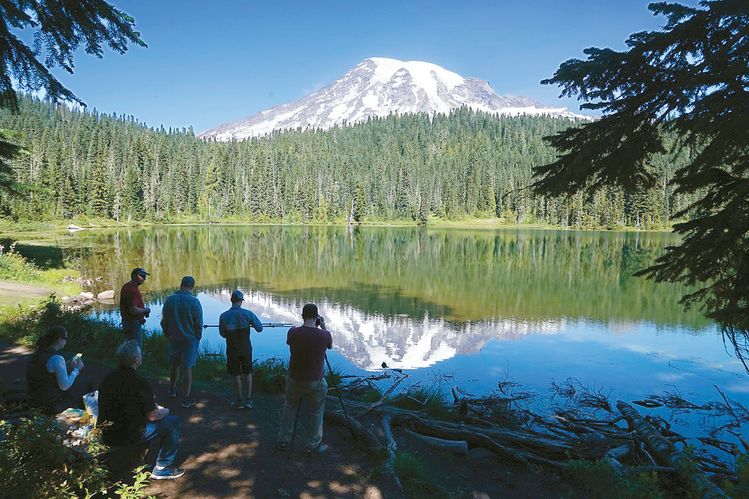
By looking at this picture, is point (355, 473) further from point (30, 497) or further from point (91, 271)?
point (91, 271)

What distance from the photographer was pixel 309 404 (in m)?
6.19

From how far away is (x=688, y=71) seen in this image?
222 inches

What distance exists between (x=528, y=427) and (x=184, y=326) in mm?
6719

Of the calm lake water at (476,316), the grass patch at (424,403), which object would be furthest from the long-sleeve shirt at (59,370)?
the calm lake water at (476,316)

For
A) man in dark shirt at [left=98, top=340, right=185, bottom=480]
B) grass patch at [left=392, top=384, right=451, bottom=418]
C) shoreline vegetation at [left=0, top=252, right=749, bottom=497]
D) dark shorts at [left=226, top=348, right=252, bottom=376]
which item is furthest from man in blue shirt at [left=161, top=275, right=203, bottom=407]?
grass patch at [left=392, top=384, right=451, bottom=418]

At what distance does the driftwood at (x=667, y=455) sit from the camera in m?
5.10

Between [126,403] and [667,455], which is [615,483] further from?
[126,403]

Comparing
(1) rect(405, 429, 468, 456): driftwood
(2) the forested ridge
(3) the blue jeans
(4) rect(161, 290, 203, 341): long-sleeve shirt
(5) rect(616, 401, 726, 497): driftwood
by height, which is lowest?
(1) rect(405, 429, 468, 456): driftwood

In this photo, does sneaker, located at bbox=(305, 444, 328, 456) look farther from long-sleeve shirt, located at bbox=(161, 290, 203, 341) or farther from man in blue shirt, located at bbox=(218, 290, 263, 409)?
long-sleeve shirt, located at bbox=(161, 290, 203, 341)

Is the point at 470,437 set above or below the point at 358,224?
below

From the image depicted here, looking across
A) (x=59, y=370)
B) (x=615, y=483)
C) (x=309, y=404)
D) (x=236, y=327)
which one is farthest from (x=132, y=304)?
(x=615, y=483)

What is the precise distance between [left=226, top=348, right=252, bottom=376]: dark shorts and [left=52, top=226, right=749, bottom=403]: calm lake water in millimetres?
6065

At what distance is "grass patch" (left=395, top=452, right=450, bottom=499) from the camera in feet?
18.2

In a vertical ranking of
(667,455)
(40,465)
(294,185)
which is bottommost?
(667,455)
